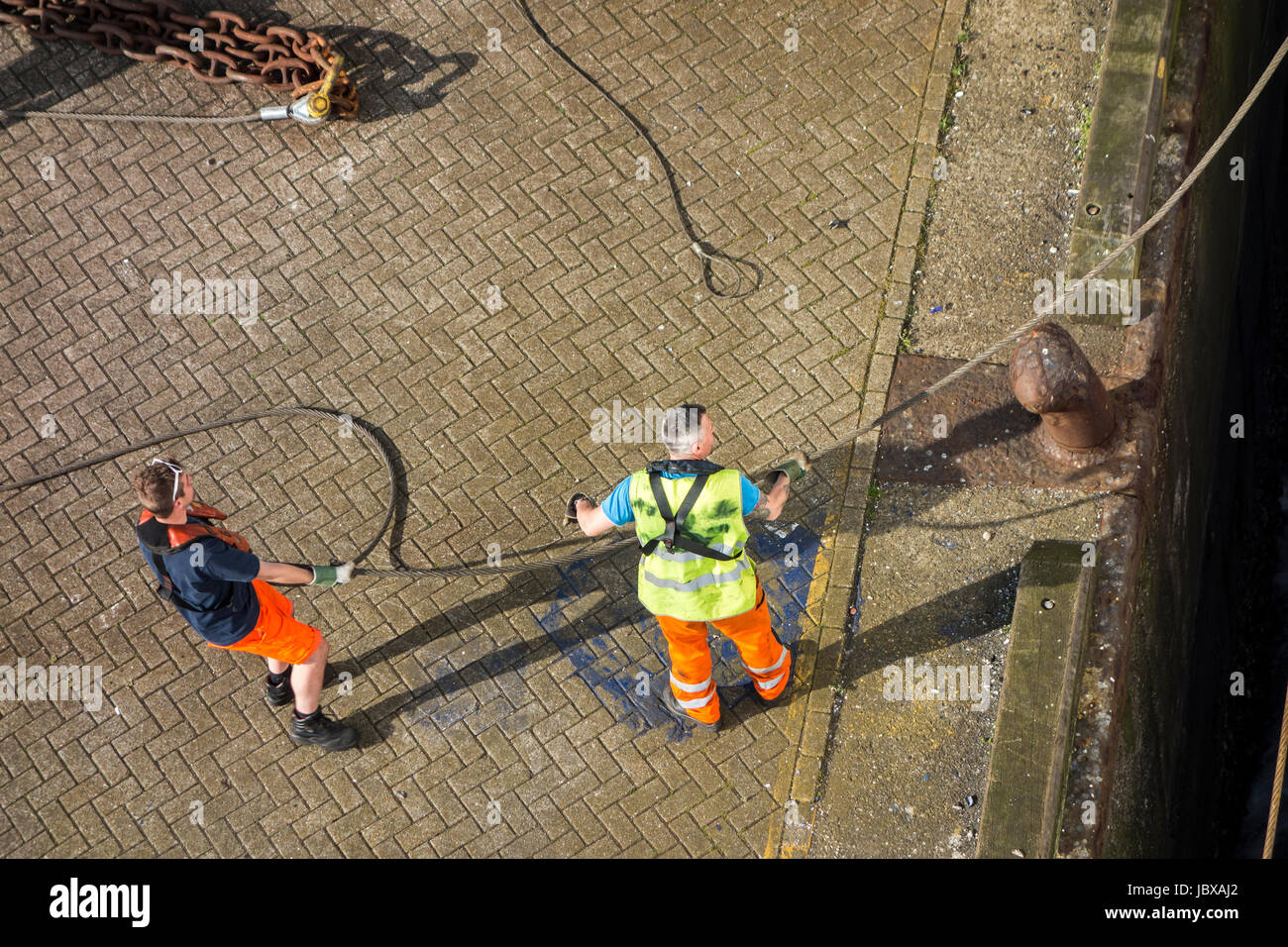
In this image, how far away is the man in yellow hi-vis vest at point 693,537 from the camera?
17.8 ft

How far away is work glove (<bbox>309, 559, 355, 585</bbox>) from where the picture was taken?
19.5ft

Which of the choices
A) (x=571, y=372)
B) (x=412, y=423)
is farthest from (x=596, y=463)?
(x=412, y=423)

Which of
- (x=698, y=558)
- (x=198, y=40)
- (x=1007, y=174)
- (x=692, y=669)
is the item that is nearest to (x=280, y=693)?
(x=692, y=669)

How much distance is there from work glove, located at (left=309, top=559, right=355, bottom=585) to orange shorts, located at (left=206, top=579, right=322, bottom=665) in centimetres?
33

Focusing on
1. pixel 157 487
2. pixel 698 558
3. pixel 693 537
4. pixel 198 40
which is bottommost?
pixel 157 487

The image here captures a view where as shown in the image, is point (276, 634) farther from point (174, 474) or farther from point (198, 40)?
point (198, 40)

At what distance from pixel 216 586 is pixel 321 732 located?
1120 millimetres

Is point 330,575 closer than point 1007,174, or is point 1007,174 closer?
point 330,575

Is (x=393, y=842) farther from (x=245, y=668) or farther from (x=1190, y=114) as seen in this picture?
(x=1190, y=114)

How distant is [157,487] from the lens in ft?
18.2

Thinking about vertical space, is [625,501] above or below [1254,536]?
above

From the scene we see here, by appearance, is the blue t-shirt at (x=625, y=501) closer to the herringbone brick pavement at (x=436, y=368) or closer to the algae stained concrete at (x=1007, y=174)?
the herringbone brick pavement at (x=436, y=368)

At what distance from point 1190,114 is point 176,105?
264 inches

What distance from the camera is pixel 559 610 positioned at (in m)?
6.91
